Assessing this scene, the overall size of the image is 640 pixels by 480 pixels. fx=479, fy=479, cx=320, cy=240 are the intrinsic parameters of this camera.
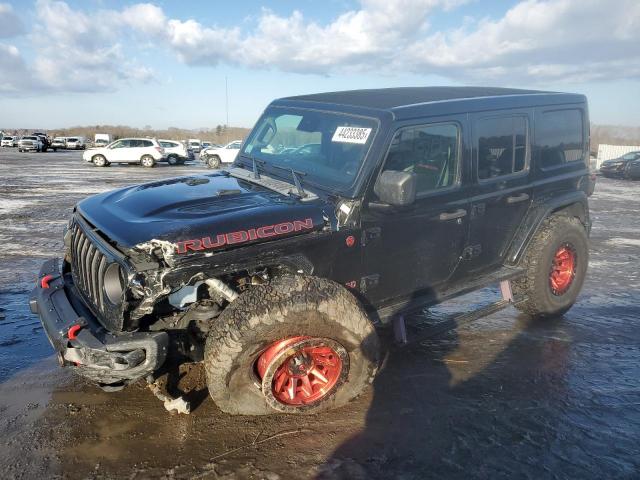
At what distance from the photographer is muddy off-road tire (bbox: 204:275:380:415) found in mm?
2898

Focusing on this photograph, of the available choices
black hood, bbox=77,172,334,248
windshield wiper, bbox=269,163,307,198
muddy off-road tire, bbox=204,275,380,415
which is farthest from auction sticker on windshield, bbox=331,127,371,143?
muddy off-road tire, bbox=204,275,380,415

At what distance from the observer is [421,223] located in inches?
144

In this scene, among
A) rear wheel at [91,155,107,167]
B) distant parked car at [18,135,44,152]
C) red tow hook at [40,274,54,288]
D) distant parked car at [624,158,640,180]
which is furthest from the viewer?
distant parked car at [18,135,44,152]

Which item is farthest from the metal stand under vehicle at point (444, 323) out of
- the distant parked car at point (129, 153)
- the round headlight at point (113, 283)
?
the distant parked car at point (129, 153)

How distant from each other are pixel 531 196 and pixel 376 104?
1829mm

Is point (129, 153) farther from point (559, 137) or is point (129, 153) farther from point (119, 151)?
point (559, 137)

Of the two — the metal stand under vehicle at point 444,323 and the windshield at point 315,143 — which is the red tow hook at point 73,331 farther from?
the metal stand under vehicle at point 444,323

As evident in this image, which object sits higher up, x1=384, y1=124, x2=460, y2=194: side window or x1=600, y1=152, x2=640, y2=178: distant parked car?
x1=384, y1=124, x2=460, y2=194: side window

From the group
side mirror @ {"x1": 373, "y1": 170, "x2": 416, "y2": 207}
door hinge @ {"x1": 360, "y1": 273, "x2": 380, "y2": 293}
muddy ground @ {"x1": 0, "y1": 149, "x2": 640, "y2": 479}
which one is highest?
side mirror @ {"x1": 373, "y1": 170, "x2": 416, "y2": 207}

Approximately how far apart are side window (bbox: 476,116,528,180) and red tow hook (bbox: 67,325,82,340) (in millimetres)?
3208

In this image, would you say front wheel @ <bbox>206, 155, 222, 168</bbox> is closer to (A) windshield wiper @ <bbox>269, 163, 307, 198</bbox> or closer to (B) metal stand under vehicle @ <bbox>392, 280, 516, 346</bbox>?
(A) windshield wiper @ <bbox>269, 163, 307, 198</bbox>

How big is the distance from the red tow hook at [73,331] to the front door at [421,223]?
73.8 inches

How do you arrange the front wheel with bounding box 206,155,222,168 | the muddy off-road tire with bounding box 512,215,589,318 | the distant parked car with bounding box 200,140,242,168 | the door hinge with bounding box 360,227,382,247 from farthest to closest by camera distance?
the front wheel with bounding box 206,155,222,168 < the distant parked car with bounding box 200,140,242,168 < the muddy off-road tire with bounding box 512,215,589,318 < the door hinge with bounding box 360,227,382,247

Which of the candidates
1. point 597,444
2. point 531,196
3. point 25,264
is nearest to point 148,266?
point 597,444
